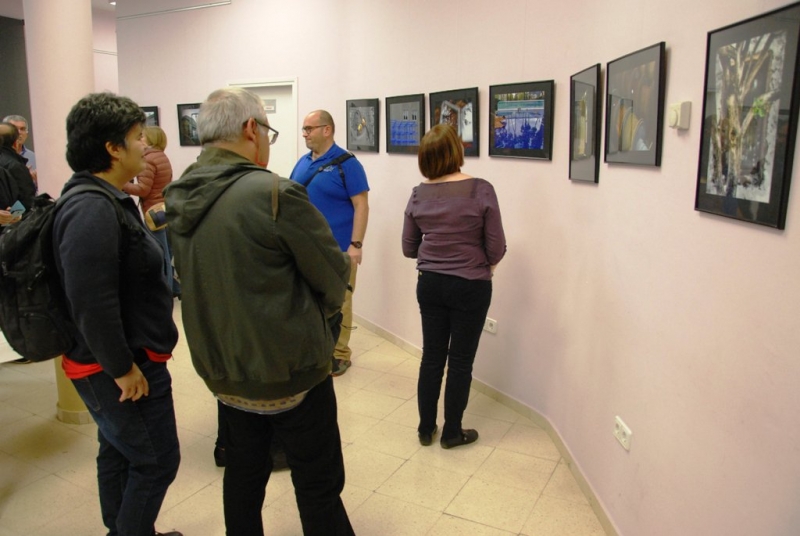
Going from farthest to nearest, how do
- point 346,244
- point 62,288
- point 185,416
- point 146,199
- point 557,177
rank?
1. point 146,199
2. point 346,244
3. point 185,416
4. point 557,177
5. point 62,288

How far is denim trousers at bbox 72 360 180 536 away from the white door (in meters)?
4.08

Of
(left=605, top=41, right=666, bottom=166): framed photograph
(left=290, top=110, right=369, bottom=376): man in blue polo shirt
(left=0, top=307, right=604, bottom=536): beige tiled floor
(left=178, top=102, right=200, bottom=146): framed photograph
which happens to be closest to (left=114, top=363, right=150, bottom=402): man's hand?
(left=0, top=307, right=604, bottom=536): beige tiled floor

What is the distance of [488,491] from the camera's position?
2.66m

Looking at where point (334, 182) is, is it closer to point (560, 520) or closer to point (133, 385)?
point (133, 385)

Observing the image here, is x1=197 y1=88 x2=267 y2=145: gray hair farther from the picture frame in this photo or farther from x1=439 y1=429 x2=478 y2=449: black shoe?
x1=439 y1=429 x2=478 y2=449: black shoe

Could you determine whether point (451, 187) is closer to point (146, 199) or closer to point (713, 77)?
point (713, 77)

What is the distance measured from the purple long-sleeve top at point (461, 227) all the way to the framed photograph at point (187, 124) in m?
4.49

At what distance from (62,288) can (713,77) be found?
6.43 feet

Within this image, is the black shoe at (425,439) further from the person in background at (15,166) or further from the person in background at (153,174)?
the person in background at (15,166)

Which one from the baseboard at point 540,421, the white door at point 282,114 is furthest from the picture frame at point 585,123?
the white door at point 282,114

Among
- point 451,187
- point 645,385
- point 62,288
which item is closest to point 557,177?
point 451,187

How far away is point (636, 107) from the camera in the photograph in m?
2.15

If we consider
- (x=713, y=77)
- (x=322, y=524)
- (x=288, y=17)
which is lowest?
(x=322, y=524)

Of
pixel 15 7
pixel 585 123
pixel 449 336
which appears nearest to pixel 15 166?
pixel 449 336
